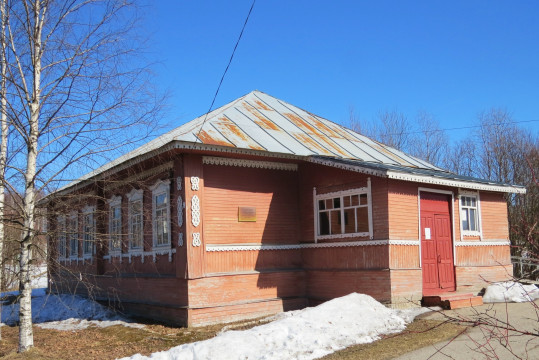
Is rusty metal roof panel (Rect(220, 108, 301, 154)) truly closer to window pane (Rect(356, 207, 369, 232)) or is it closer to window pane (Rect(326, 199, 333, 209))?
window pane (Rect(326, 199, 333, 209))

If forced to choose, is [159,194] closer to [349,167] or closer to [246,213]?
[246,213]

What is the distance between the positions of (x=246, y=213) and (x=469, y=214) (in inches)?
249

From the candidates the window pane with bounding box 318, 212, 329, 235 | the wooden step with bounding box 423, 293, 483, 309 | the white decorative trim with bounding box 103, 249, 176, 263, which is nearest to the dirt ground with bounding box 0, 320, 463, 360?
the wooden step with bounding box 423, 293, 483, 309

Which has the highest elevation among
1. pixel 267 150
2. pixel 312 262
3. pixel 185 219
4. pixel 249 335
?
pixel 267 150

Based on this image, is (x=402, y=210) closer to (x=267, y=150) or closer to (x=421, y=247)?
(x=421, y=247)

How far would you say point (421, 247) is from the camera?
12.4 meters

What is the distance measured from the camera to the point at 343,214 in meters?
12.7

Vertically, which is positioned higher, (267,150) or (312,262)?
(267,150)

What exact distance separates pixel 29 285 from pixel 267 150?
235 inches

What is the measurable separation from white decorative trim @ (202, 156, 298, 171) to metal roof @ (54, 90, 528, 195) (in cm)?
57

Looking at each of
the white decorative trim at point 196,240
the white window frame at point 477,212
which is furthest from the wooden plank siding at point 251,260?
the white window frame at point 477,212

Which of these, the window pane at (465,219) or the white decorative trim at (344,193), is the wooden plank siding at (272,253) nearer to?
the white decorative trim at (344,193)

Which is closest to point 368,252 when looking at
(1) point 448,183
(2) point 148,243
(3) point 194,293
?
(1) point 448,183

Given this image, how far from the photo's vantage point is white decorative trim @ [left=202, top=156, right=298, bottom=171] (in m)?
12.3
